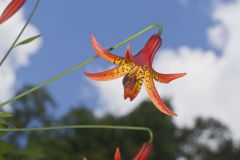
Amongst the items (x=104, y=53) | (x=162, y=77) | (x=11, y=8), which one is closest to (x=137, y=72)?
(x=162, y=77)

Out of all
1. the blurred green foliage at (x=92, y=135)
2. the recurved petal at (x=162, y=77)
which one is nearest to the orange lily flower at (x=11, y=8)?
the recurved petal at (x=162, y=77)

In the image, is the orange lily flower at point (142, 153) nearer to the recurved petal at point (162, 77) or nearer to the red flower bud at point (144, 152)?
the red flower bud at point (144, 152)

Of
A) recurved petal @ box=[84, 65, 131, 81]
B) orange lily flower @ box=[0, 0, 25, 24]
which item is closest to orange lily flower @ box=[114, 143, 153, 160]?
recurved petal @ box=[84, 65, 131, 81]

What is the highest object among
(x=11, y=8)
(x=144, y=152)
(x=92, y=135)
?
(x=11, y=8)

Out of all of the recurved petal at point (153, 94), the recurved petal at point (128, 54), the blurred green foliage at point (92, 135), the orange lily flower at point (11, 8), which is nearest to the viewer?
the orange lily flower at point (11, 8)

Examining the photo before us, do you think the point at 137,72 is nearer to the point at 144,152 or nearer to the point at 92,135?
the point at 144,152

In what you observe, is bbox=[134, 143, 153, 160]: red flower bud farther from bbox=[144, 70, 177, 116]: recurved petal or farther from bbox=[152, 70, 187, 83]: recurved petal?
bbox=[152, 70, 187, 83]: recurved petal
